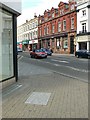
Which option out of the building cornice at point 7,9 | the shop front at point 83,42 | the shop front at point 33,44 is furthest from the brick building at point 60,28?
the building cornice at point 7,9

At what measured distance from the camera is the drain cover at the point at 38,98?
7.09 meters

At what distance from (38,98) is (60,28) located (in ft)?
158

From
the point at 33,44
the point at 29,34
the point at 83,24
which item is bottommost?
the point at 33,44

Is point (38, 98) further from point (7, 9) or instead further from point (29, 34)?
point (29, 34)

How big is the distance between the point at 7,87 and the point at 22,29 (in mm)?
82953

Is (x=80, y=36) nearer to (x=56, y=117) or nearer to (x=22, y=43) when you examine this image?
(x=56, y=117)

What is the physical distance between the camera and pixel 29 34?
80438 millimetres

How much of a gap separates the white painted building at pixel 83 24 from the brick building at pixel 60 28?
1570 millimetres

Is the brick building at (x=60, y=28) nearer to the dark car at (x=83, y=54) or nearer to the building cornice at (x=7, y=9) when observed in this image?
the dark car at (x=83, y=54)

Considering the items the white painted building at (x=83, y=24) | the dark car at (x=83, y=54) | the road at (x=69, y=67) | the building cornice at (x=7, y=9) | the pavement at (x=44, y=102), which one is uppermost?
the white painted building at (x=83, y=24)

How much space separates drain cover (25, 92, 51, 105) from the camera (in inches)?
279

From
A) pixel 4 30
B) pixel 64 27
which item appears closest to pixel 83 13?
pixel 64 27

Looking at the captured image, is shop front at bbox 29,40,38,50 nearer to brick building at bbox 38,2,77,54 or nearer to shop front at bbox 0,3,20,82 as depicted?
brick building at bbox 38,2,77,54

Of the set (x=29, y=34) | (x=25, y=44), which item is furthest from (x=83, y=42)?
(x=25, y=44)
